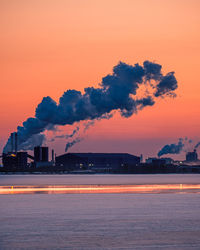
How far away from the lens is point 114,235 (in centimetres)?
2034

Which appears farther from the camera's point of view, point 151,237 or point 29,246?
point 151,237

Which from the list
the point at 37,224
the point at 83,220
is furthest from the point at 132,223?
the point at 37,224

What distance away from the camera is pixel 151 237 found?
19.8 m

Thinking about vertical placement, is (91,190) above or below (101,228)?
above

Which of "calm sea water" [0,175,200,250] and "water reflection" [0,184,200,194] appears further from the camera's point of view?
"water reflection" [0,184,200,194]

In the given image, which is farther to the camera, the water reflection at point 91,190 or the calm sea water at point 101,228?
the water reflection at point 91,190

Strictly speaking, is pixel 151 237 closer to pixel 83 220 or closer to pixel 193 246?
pixel 193 246

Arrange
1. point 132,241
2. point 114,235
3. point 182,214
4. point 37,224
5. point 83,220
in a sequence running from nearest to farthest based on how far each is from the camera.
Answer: point 132,241, point 114,235, point 37,224, point 83,220, point 182,214

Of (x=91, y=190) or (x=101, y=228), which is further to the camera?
(x=91, y=190)

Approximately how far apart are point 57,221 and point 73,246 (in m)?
8.19

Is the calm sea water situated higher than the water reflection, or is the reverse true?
the water reflection

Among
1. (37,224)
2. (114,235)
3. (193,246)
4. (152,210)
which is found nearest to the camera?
(193,246)

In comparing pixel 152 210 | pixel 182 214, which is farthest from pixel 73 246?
pixel 152 210

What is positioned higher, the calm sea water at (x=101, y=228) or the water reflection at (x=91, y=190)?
the water reflection at (x=91, y=190)
